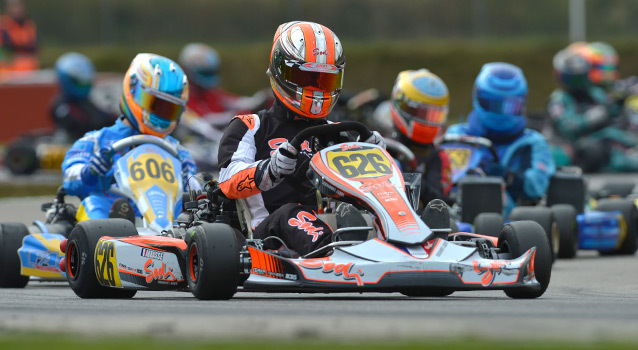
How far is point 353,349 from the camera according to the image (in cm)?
433

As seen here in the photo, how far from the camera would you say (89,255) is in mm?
7598

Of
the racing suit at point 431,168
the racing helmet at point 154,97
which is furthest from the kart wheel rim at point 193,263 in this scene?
the racing suit at point 431,168

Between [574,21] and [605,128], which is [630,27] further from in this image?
[605,128]

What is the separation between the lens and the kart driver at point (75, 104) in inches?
866

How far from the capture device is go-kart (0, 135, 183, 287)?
896 cm

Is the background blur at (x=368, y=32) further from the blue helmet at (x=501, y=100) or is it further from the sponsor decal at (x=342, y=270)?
the sponsor decal at (x=342, y=270)

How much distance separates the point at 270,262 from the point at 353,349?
253cm

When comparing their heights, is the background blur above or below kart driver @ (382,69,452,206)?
below

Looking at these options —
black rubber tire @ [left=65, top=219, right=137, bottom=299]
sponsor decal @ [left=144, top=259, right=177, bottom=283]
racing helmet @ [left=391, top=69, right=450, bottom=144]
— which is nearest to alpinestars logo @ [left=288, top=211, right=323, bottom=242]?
sponsor decal @ [left=144, top=259, right=177, bottom=283]

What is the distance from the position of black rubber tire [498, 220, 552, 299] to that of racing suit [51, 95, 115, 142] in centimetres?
1492

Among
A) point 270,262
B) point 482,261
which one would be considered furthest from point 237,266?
point 482,261

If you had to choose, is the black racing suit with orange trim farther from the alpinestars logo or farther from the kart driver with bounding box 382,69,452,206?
the kart driver with bounding box 382,69,452,206

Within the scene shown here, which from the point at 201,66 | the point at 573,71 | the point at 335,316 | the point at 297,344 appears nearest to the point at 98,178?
the point at 335,316

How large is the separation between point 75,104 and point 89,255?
50.4 feet
